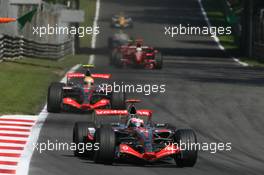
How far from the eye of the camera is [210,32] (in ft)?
272

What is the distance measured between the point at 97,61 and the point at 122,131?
117 ft

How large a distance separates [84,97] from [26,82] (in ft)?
28.9

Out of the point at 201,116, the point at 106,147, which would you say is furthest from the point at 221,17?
the point at 106,147

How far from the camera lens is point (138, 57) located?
43.6 metres

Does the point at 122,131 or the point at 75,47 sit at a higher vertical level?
the point at 122,131

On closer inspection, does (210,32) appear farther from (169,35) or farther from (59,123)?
(59,123)

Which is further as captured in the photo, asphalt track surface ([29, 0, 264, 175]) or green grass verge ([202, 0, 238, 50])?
green grass verge ([202, 0, 238, 50])

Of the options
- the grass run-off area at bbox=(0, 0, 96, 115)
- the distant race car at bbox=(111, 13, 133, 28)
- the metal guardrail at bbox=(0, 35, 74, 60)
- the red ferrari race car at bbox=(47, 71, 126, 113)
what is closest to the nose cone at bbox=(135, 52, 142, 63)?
the grass run-off area at bbox=(0, 0, 96, 115)

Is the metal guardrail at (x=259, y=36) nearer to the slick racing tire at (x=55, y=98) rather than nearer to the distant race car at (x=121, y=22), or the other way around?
the distant race car at (x=121, y=22)

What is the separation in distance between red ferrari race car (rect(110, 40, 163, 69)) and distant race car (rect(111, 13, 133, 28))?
125ft

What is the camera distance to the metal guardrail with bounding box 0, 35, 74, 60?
42312 mm

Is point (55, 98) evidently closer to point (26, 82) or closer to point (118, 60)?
point (26, 82)

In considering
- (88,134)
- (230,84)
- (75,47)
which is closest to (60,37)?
(75,47)

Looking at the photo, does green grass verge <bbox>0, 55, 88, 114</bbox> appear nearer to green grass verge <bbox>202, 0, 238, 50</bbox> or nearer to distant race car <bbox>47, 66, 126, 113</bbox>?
distant race car <bbox>47, 66, 126, 113</bbox>
